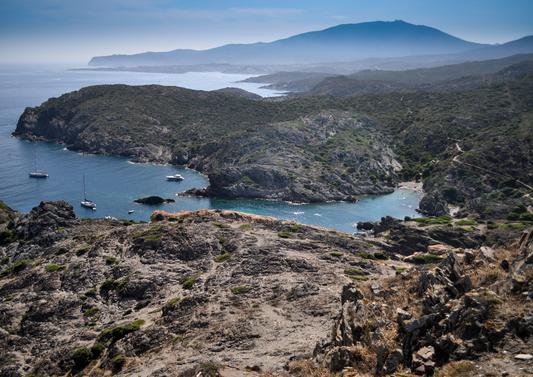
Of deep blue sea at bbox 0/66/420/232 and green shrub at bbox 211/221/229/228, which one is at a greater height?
green shrub at bbox 211/221/229/228

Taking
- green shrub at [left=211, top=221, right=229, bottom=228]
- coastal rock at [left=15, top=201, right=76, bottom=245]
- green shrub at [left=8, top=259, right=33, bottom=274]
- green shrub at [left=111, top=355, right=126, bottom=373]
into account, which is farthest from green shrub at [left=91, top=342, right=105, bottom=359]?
coastal rock at [left=15, top=201, right=76, bottom=245]

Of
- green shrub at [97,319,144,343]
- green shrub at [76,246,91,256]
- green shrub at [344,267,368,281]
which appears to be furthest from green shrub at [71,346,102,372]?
green shrub at [344,267,368,281]

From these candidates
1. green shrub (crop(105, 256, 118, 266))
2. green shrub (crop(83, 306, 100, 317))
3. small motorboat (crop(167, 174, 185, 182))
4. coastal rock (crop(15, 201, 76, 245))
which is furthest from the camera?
small motorboat (crop(167, 174, 185, 182))

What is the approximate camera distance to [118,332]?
116 ft

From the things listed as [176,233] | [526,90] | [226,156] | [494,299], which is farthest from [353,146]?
[494,299]

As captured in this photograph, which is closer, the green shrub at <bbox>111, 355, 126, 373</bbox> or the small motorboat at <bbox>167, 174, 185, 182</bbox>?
the green shrub at <bbox>111, 355, 126, 373</bbox>

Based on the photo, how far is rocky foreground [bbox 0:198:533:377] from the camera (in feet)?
56.4

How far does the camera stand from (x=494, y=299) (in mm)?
17109

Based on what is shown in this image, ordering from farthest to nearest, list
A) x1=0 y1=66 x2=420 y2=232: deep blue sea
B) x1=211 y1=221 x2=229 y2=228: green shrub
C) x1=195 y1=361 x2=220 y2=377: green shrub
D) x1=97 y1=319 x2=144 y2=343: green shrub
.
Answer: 1. x1=0 y1=66 x2=420 y2=232: deep blue sea
2. x1=211 y1=221 x2=229 y2=228: green shrub
3. x1=97 y1=319 x2=144 y2=343: green shrub
4. x1=195 y1=361 x2=220 y2=377: green shrub

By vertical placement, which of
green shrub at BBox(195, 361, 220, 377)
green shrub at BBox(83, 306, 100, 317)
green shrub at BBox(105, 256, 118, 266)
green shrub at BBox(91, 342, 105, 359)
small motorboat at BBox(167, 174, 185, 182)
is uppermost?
green shrub at BBox(195, 361, 220, 377)

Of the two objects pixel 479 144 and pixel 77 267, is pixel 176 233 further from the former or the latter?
pixel 479 144

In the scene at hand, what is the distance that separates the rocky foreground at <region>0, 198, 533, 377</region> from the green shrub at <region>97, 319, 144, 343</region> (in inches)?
5.8

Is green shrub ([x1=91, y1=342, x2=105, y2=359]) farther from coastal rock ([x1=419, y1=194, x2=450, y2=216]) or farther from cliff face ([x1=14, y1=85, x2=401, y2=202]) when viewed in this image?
cliff face ([x1=14, y1=85, x2=401, y2=202])

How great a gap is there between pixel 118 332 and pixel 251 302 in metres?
9.48
